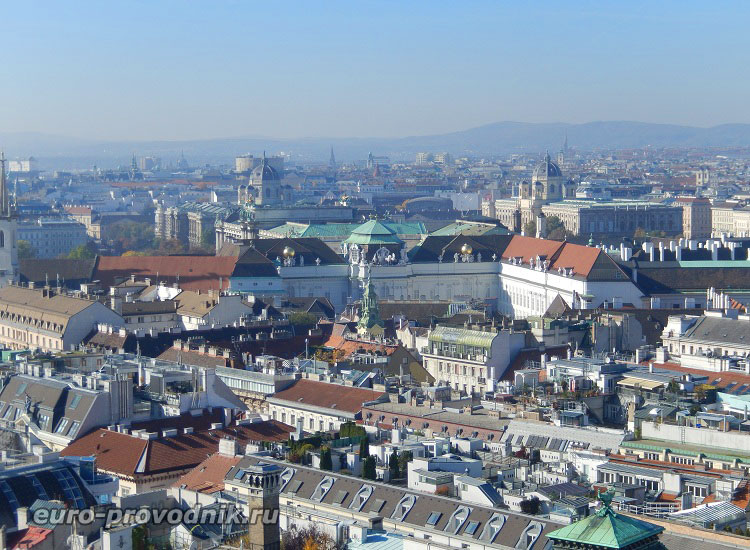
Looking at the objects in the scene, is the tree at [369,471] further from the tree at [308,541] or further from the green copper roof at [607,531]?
the green copper roof at [607,531]

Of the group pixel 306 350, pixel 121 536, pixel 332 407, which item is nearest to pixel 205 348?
pixel 306 350

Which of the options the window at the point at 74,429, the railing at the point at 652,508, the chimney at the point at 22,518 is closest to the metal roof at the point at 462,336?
the window at the point at 74,429

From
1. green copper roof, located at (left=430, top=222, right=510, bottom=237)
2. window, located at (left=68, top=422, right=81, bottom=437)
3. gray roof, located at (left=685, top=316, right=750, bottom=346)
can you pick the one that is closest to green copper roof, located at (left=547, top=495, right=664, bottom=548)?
window, located at (left=68, top=422, right=81, bottom=437)

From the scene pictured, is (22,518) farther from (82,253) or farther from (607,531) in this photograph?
(82,253)

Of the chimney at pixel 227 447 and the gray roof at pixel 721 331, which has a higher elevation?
the chimney at pixel 227 447

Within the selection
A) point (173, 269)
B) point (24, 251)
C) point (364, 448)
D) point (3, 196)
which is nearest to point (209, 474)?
point (364, 448)

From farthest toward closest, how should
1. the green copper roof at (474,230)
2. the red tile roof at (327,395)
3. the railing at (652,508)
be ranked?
the green copper roof at (474,230) → the red tile roof at (327,395) → the railing at (652,508)
